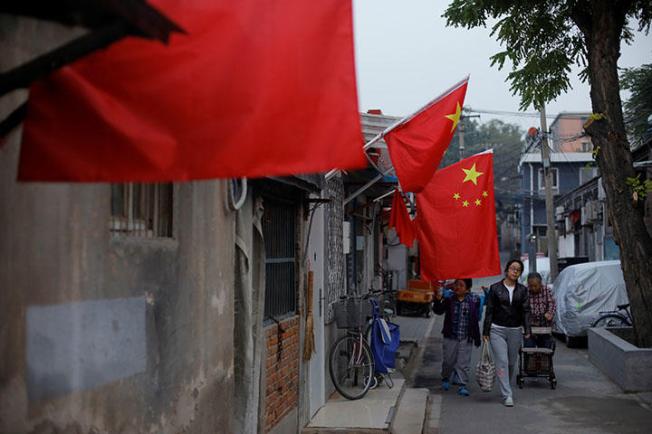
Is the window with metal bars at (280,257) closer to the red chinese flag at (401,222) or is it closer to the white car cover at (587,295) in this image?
the red chinese flag at (401,222)

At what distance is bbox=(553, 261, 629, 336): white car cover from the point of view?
1780 cm

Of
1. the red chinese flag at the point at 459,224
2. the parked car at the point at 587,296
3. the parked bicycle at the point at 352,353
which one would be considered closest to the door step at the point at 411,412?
the parked bicycle at the point at 352,353

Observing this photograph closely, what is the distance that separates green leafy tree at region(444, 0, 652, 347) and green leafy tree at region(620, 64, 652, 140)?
33.3ft

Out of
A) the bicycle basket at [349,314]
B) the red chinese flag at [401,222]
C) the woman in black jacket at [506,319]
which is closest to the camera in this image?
the bicycle basket at [349,314]

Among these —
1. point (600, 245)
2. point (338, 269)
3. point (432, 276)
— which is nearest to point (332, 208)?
point (338, 269)

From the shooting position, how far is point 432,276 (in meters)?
11.4

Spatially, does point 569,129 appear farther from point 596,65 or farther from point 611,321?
point 596,65

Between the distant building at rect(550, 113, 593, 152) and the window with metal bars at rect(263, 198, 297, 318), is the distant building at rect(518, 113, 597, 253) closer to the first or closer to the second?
the distant building at rect(550, 113, 593, 152)

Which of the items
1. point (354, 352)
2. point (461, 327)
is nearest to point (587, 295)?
point (461, 327)

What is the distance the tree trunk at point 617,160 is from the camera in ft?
42.8

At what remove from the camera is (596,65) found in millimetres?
13141

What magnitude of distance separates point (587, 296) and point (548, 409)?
24.0 feet

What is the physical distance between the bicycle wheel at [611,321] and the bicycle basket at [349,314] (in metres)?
7.55

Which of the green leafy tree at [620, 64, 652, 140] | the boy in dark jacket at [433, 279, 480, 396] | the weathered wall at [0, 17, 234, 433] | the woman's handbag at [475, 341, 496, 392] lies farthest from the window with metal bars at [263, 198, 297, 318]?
the green leafy tree at [620, 64, 652, 140]
